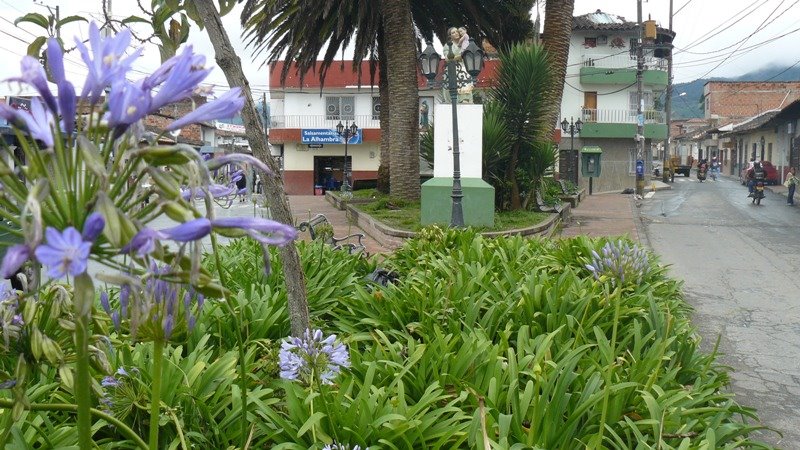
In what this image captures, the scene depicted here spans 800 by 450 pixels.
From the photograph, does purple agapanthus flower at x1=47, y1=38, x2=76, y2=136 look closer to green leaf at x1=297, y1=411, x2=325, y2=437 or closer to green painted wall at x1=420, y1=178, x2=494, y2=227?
green leaf at x1=297, y1=411, x2=325, y2=437

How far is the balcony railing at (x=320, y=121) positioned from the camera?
42.8 meters

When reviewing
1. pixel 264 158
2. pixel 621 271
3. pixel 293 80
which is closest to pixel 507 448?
pixel 621 271

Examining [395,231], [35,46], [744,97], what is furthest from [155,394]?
[744,97]

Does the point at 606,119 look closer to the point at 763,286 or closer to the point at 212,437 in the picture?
the point at 763,286

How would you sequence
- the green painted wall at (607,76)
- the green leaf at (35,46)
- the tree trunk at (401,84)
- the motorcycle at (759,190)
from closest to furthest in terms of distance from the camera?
the green leaf at (35,46)
the tree trunk at (401,84)
the motorcycle at (759,190)
the green painted wall at (607,76)

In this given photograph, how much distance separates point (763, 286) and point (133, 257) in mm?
10309

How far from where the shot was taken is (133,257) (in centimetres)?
121

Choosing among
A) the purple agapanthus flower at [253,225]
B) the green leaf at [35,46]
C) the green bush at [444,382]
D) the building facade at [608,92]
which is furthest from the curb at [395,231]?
the building facade at [608,92]

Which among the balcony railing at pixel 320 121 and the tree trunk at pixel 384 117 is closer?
the tree trunk at pixel 384 117

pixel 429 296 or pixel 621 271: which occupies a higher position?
pixel 621 271

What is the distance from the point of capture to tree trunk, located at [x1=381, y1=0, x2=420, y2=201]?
17688 mm

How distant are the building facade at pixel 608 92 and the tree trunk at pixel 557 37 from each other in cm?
2269

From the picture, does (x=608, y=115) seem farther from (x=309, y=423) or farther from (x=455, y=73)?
(x=309, y=423)

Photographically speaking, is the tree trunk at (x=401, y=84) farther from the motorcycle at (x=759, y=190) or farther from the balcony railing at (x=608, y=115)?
the balcony railing at (x=608, y=115)
